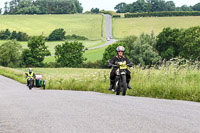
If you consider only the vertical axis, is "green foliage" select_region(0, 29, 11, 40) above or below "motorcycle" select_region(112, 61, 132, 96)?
below

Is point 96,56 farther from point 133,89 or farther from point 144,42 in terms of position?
point 133,89

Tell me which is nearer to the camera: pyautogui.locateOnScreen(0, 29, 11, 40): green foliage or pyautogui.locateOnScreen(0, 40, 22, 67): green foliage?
pyautogui.locateOnScreen(0, 40, 22, 67): green foliage

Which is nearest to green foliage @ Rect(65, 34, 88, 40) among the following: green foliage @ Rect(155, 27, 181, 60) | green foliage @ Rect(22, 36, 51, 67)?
green foliage @ Rect(22, 36, 51, 67)

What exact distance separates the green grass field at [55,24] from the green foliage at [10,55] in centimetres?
4039

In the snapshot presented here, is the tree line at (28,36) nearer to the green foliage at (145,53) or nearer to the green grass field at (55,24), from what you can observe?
the green grass field at (55,24)

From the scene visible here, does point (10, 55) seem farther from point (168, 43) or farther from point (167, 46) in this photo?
point (168, 43)

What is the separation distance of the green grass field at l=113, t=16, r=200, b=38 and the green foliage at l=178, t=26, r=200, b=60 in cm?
3948

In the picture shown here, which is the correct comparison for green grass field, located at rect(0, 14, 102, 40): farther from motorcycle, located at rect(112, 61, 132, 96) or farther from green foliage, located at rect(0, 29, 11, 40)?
motorcycle, located at rect(112, 61, 132, 96)

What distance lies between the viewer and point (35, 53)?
3743 inches

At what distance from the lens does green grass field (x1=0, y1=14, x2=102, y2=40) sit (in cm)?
13482

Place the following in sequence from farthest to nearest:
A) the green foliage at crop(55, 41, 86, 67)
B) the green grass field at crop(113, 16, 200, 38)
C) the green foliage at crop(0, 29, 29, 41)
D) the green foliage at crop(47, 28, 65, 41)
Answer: the green grass field at crop(113, 16, 200, 38)
the green foliage at crop(47, 28, 65, 41)
the green foliage at crop(0, 29, 29, 41)
the green foliage at crop(55, 41, 86, 67)

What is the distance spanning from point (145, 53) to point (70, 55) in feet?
85.6

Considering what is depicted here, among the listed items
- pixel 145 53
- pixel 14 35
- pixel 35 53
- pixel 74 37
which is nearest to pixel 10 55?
pixel 35 53

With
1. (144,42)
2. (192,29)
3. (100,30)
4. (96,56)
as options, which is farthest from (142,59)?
(100,30)
